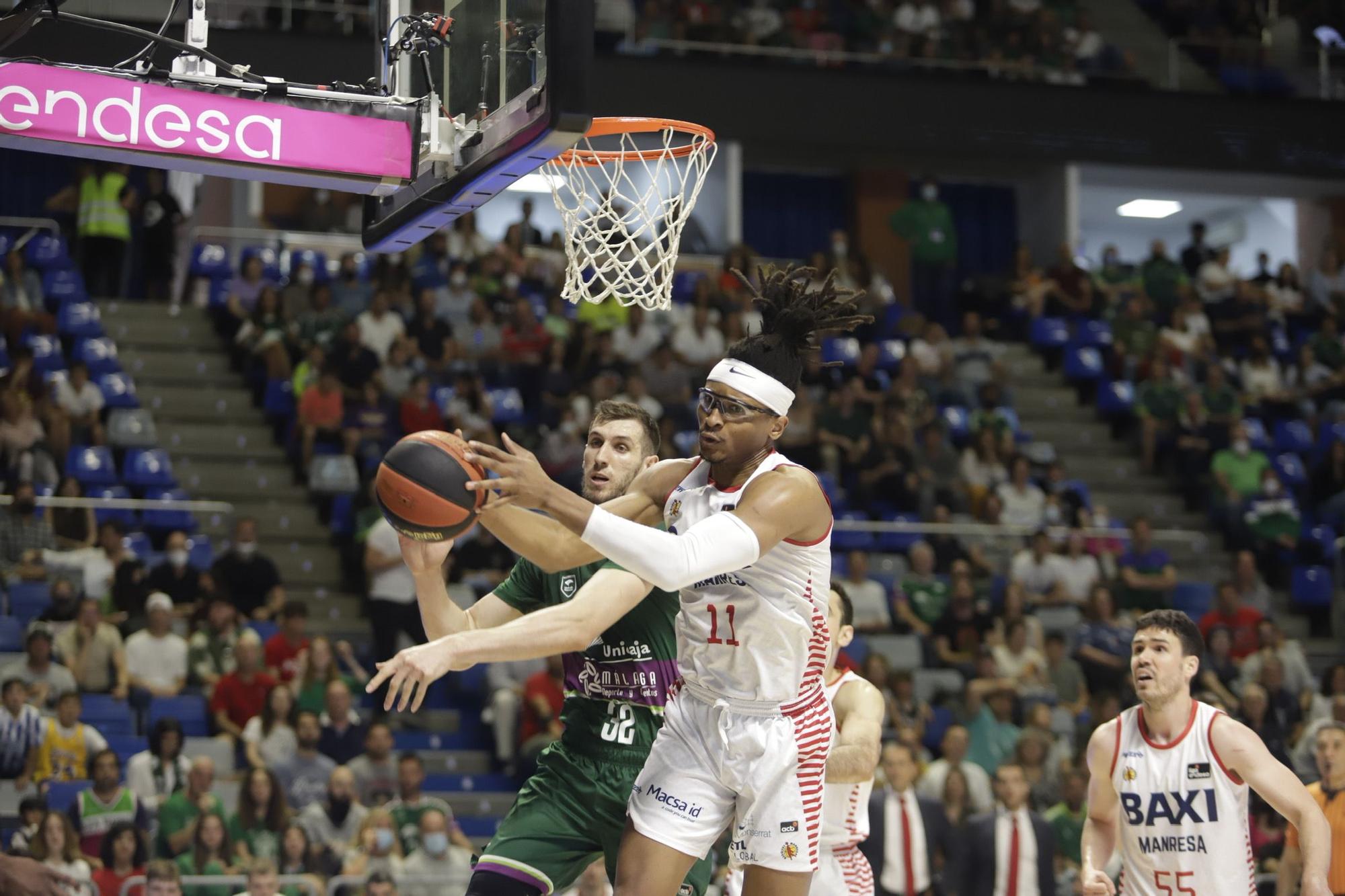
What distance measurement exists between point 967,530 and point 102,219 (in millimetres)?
8434

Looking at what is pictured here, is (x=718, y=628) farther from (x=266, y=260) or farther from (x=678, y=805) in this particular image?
(x=266, y=260)

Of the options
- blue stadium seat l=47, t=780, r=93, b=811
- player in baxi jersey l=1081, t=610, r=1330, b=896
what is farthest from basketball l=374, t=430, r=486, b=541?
blue stadium seat l=47, t=780, r=93, b=811

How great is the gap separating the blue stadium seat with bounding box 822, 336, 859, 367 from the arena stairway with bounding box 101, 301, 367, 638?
5113mm

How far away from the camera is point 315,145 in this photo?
5305 millimetres

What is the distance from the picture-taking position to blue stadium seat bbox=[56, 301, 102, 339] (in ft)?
48.8

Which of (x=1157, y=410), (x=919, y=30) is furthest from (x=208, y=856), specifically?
(x=919, y=30)

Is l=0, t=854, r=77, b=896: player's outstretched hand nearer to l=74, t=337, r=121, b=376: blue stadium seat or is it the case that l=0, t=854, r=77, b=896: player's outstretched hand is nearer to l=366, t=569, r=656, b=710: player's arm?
l=366, t=569, r=656, b=710: player's arm

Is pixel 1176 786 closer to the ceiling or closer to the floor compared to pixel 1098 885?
closer to the ceiling

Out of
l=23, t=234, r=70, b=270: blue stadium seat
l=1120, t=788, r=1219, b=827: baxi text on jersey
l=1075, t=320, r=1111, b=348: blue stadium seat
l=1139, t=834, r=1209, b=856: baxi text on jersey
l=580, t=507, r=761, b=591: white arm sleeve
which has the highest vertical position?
l=23, t=234, r=70, b=270: blue stadium seat

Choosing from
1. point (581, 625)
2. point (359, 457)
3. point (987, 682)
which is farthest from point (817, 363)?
point (359, 457)

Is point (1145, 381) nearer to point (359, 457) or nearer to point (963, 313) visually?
point (963, 313)

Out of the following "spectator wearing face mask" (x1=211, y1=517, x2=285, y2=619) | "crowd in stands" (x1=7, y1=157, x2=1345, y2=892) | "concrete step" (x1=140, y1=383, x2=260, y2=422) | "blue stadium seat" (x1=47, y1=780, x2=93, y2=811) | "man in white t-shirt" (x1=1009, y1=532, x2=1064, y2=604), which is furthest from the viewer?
"concrete step" (x1=140, y1=383, x2=260, y2=422)

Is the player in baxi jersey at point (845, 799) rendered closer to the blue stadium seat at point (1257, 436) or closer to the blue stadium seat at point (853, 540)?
the blue stadium seat at point (853, 540)

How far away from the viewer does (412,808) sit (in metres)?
10.2
